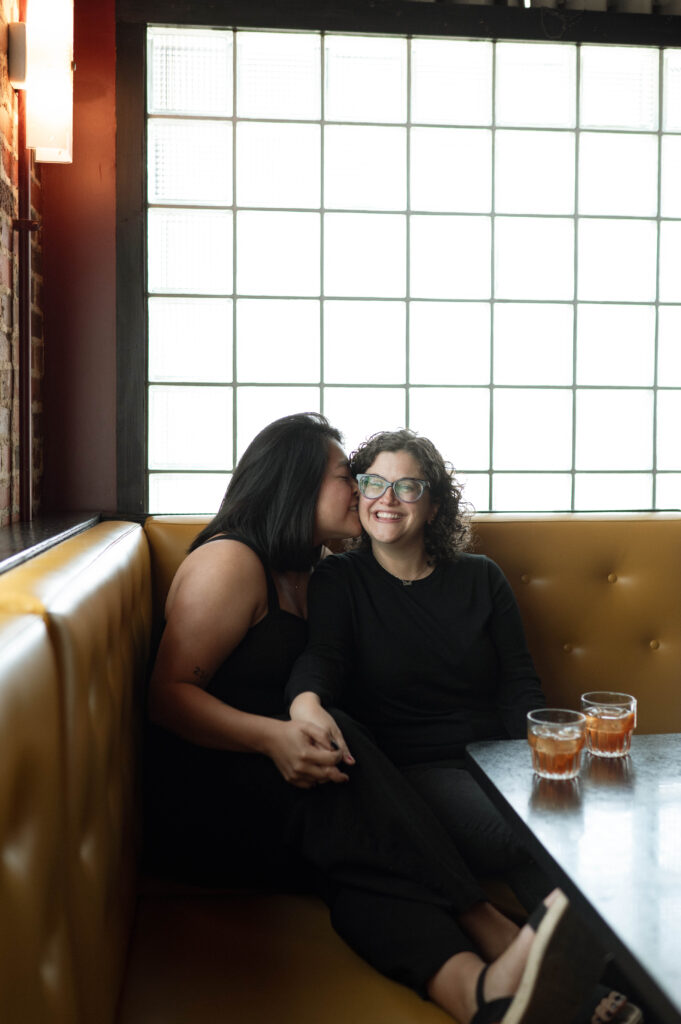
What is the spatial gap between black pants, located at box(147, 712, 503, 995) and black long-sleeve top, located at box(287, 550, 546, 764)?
0.28 m

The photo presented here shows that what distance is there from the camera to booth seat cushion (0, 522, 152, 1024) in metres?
0.94

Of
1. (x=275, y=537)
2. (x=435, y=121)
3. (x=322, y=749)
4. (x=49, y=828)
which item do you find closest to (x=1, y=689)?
(x=49, y=828)

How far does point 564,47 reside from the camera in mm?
2609

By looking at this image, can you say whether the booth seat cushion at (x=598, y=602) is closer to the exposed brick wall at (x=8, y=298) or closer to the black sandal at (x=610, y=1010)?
the black sandal at (x=610, y=1010)

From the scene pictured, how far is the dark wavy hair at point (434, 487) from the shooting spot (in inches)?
77.2

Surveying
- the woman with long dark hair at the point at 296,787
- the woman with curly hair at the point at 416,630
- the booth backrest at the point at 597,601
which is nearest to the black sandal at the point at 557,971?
the woman with long dark hair at the point at 296,787

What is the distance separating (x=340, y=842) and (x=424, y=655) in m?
0.56

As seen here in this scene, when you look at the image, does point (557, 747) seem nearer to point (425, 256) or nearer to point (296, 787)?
point (296, 787)

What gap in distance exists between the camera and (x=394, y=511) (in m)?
1.89

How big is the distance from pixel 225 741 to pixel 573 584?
1.02 m

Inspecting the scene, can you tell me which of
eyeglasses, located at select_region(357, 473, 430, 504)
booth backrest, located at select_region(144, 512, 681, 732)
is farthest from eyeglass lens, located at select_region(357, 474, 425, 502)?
booth backrest, located at select_region(144, 512, 681, 732)

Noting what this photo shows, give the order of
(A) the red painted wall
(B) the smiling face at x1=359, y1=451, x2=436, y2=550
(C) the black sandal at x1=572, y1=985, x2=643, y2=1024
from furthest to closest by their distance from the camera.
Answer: (A) the red painted wall
(B) the smiling face at x1=359, y1=451, x2=436, y2=550
(C) the black sandal at x1=572, y1=985, x2=643, y2=1024

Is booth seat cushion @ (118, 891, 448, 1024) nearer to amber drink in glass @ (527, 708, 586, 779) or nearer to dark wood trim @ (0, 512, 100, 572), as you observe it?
amber drink in glass @ (527, 708, 586, 779)

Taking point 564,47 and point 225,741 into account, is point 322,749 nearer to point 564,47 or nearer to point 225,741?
point 225,741
